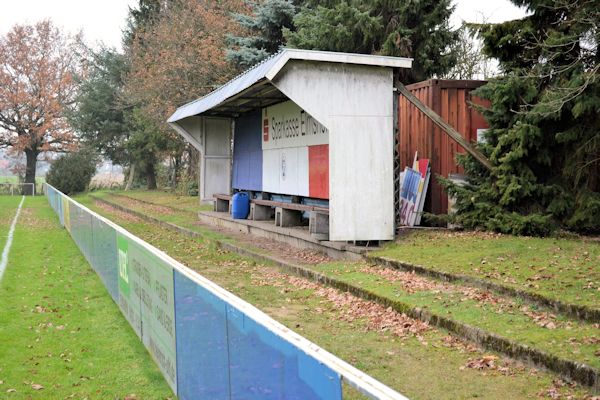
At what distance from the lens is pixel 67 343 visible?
301 inches

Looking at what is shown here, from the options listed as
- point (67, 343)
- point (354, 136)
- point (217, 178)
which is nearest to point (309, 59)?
point (354, 136)

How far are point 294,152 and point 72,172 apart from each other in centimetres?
3579

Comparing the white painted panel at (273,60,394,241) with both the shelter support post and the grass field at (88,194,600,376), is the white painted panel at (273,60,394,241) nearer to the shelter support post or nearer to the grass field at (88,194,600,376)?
the grass field at (88,194,600,376)

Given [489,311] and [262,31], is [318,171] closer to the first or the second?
[489,311]

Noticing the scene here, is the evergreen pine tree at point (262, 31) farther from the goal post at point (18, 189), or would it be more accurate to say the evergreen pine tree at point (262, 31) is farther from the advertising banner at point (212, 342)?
the goal post at point (18, 189)

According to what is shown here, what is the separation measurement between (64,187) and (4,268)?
35065 mm

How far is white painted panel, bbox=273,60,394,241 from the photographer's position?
11250mm

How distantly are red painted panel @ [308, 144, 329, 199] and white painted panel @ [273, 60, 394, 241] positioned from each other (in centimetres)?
197

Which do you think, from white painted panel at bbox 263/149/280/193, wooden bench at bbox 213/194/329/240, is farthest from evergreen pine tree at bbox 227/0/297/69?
white painted panel at bbox 263/149/280/193

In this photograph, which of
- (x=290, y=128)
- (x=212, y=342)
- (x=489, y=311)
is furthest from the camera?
(x=290, y=128)

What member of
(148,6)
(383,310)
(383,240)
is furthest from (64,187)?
(383,310)

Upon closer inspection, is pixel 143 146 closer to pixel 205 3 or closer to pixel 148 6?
pixel 148 6

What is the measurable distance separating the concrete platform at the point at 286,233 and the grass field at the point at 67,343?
4159mm

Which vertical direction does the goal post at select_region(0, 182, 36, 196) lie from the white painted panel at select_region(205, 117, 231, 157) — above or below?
below
